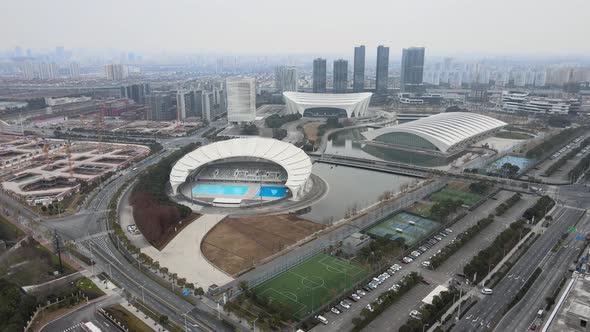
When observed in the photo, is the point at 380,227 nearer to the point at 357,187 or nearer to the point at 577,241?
the point at 357,187

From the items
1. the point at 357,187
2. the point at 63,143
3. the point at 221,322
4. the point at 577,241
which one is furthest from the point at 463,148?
the point at 63,143

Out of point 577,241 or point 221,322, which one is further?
point 577,241

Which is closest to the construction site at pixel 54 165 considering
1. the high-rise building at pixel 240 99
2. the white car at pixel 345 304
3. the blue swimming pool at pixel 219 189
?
the blue swimming pool at pixel 219 189

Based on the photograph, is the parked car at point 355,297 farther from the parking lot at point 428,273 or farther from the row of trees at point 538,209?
the row of trees at point 538,209

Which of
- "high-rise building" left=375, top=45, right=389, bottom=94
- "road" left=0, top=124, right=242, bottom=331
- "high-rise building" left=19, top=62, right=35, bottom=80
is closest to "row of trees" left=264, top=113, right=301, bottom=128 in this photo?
"road" left=0, top=124, right=242, bottom=331

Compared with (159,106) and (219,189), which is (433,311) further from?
(159,106)

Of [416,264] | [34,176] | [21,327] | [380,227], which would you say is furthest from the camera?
[34,176]

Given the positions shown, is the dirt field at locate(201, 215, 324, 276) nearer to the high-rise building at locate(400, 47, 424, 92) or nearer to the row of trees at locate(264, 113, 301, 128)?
the row of trees at locate(264, 113, 301, 128)
